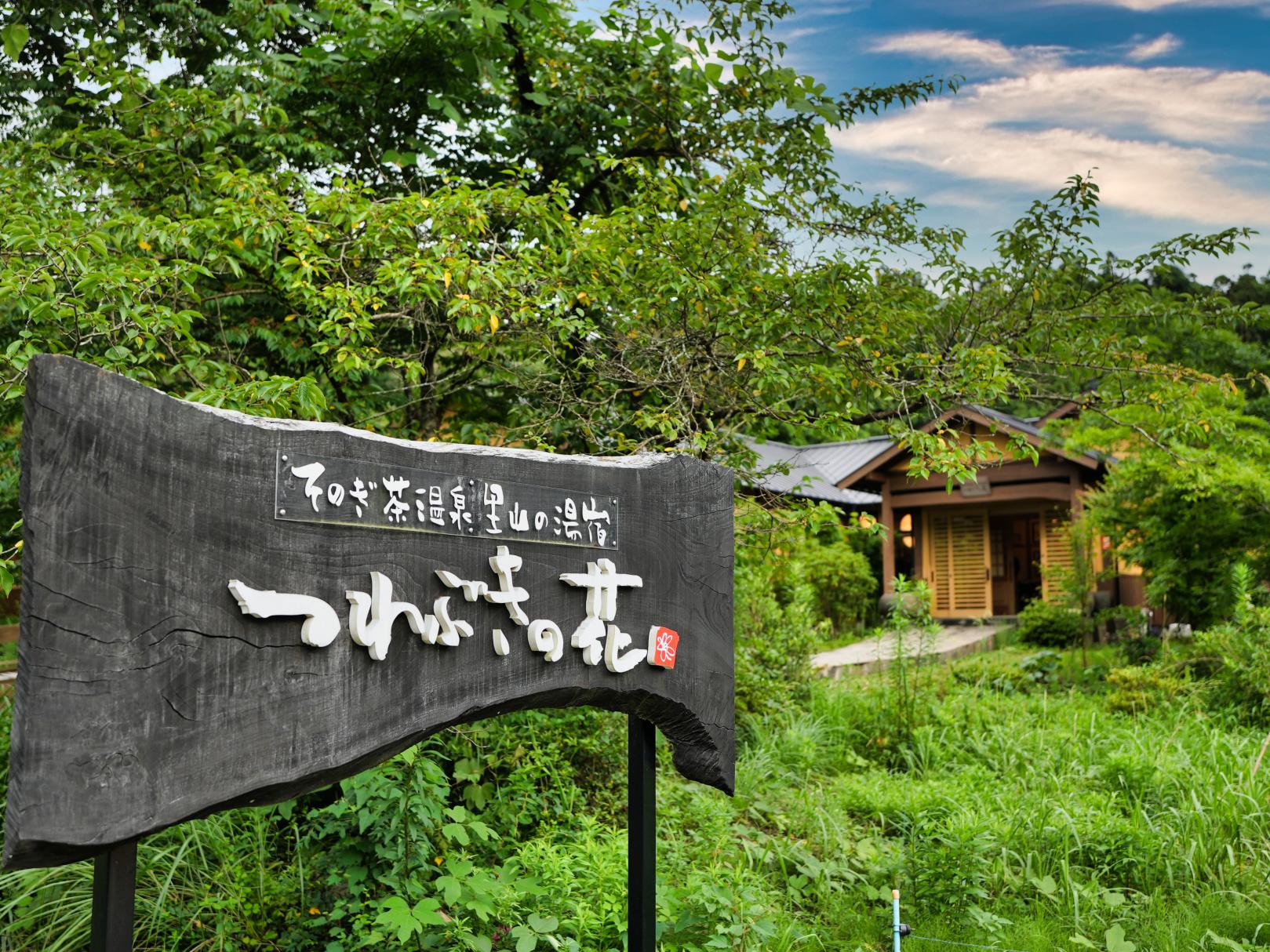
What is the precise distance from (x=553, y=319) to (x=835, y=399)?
1662mm

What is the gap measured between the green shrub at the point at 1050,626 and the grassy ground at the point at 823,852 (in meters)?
5.46

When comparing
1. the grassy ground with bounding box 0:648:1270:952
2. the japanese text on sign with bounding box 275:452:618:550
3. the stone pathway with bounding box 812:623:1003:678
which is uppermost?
the japanese text on sign with bounding box 275:452:618:550

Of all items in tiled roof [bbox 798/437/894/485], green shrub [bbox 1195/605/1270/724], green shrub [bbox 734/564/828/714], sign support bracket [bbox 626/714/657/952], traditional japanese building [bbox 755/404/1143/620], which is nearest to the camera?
sign support bracket [bbox 626/714/657/952]

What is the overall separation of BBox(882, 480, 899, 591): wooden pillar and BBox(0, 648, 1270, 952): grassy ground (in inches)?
391

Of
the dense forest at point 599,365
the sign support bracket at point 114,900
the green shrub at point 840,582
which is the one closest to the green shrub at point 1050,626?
the green shrub at point 840,582

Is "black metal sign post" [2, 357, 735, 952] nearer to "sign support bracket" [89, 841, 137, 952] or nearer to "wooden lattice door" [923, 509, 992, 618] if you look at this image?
"sign support bracket" [89, 841, 137, 952]

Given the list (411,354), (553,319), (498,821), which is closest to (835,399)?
(553,319)

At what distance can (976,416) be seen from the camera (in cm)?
1519

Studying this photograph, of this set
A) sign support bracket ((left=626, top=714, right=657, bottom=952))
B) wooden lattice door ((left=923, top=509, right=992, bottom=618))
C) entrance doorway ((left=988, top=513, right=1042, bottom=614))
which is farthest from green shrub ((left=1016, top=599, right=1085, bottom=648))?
sign support bracket ((left=626, top=714, right=657, bottom=952))

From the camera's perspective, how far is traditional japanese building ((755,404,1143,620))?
15836 mm

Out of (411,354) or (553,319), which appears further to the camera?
(411,354)

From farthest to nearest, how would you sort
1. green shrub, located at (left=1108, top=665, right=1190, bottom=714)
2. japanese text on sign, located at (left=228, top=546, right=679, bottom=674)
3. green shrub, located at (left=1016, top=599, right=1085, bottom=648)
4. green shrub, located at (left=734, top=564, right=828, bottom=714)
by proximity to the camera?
green shrub, located at (left=1016, top=599, right=1085, bottom=648) → green shrub, located at (left=1108, top=665, right=1190, bottom=714) → green shrub, located at (left=734, top=564, right=828, bottom=714) → japanese text on sign, located at (left=228, top=546, right=679, bottom=674)

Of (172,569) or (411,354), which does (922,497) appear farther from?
(172,569)

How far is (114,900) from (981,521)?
17450 millimetres
